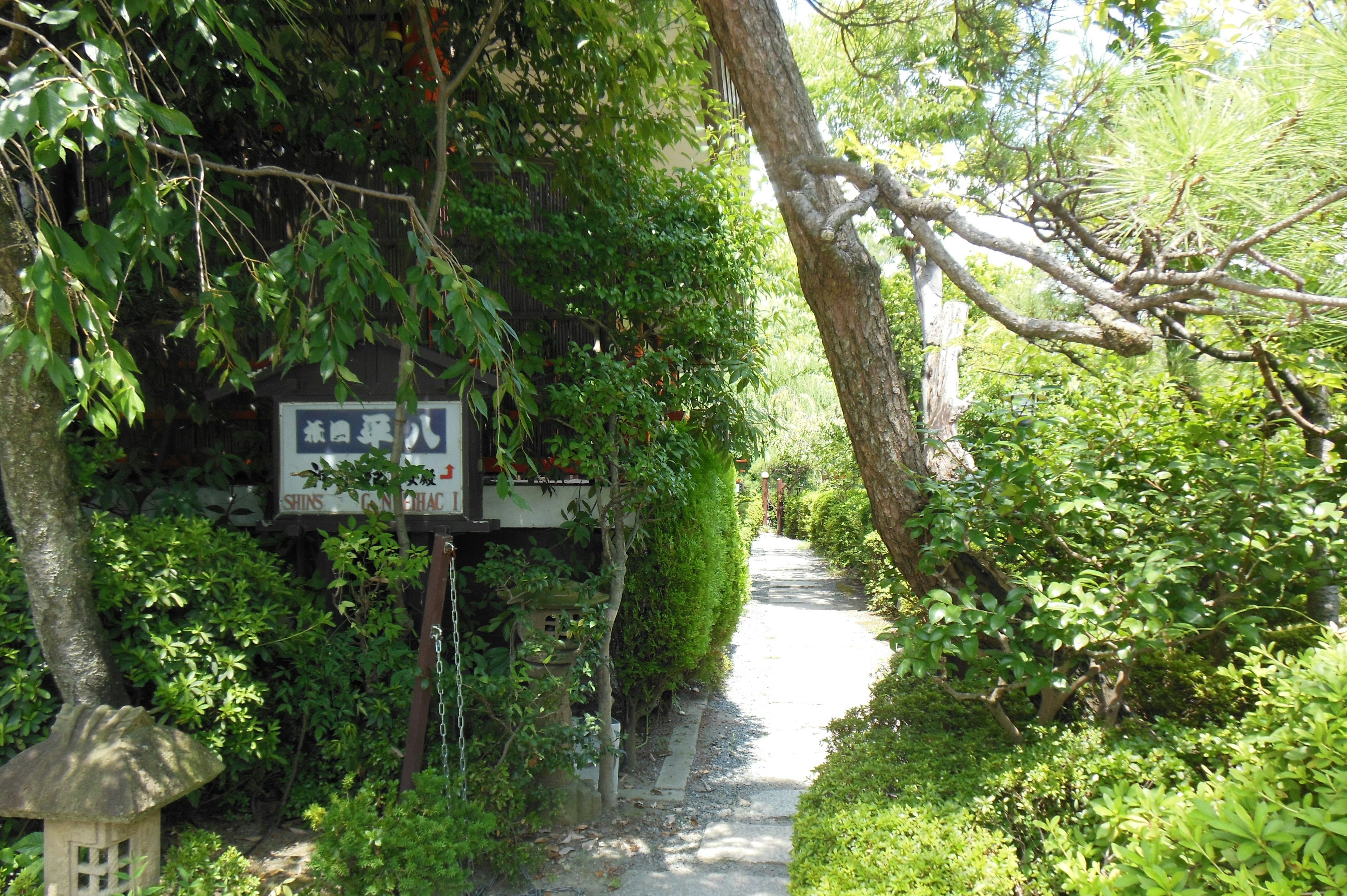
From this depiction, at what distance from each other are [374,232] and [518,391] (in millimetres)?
2334

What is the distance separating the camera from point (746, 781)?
18.8 ft

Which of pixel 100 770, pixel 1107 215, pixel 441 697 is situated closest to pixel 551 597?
pixel 441 697

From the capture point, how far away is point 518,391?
3.70 meters

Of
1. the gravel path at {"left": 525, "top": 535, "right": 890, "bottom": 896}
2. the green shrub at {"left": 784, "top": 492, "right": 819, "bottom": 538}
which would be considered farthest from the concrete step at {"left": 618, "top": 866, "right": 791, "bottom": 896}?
the green shrub at {"left": 784, "top": 492, "right": 819, "bottom": 538}

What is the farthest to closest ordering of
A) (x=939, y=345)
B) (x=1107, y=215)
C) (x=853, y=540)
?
(x=853, y=540) → (x=939, y=345) → (x=1107, y=215)

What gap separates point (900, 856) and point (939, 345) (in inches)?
251

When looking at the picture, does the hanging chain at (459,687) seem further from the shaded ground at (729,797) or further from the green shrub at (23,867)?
the green shrub at (23,867)

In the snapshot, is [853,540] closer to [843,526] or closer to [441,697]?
[843,526]

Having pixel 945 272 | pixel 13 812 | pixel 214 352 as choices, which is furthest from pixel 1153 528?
pixel 13 812

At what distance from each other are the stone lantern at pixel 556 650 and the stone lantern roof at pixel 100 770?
1.69 m

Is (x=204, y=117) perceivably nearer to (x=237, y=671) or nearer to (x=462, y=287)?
(x=462, y=287)

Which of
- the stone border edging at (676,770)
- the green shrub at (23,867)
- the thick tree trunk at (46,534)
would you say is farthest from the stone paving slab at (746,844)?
the thick tree trunk at (46,534)

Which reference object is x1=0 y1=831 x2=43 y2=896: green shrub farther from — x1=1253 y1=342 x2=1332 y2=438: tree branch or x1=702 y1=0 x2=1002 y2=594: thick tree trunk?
x1=1253 y1=342 x2=1332 y2=438: tree branch

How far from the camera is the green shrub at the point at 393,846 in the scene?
3.36 m
